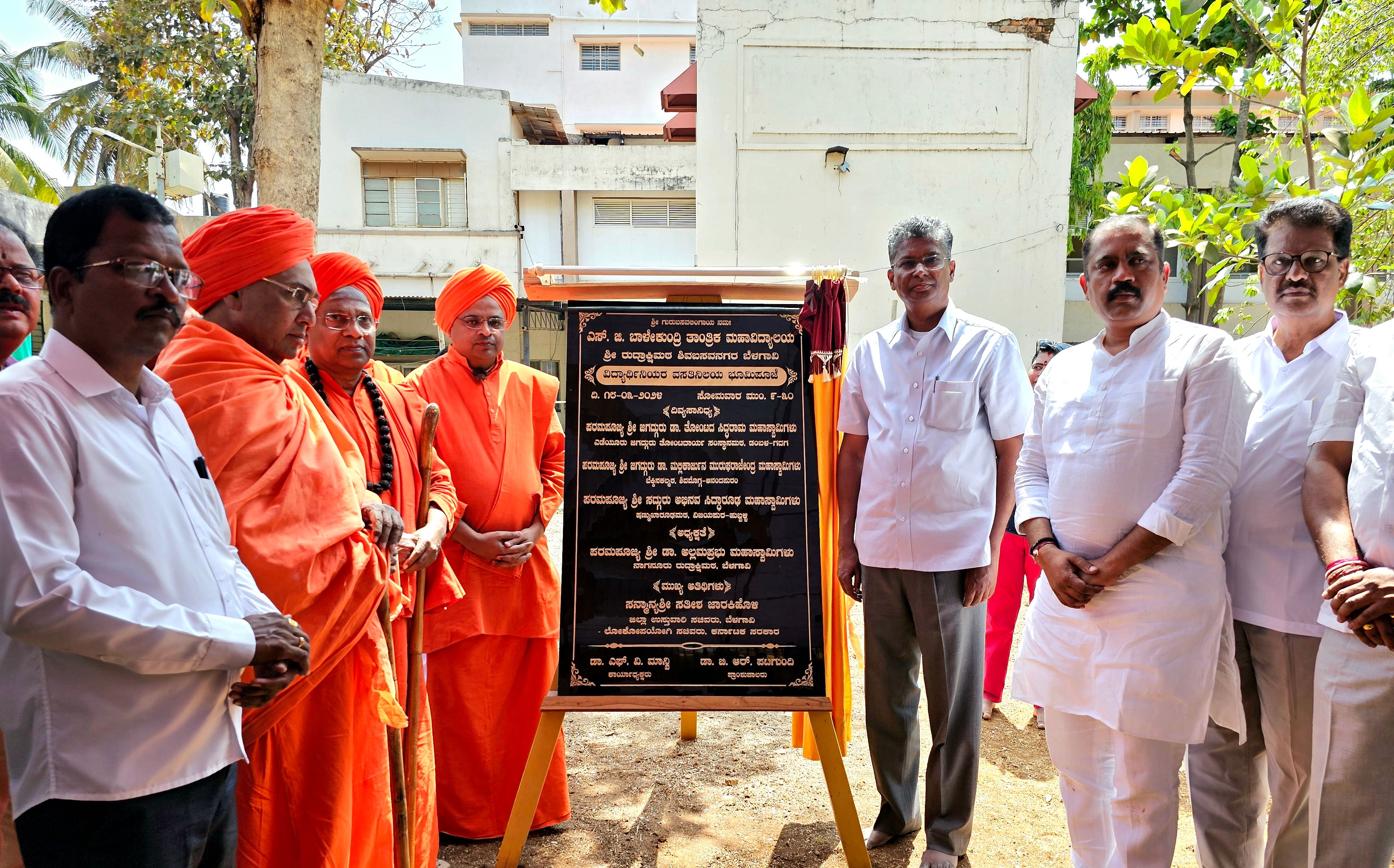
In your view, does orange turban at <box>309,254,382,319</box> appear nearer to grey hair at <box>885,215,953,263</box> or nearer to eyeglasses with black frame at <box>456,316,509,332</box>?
eyeglasses with black frame at <box>456,316,509,332</box>

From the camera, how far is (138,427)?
6.04 ft

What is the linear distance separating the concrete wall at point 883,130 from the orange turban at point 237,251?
1012 cm

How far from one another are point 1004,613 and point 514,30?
87.4 ft

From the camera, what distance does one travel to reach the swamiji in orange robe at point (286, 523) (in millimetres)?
2334

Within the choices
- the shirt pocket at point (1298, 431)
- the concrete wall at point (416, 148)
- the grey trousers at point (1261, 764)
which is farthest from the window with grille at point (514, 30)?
the grey trousers at point (1261, 764)

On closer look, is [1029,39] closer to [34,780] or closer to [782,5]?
[782,5]

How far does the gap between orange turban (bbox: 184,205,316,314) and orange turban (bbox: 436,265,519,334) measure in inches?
48.7

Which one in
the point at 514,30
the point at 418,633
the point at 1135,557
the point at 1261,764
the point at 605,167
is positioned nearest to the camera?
the point at 1135,557

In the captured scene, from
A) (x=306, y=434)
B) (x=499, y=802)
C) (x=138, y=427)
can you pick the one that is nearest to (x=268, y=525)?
(x=306, y=434)

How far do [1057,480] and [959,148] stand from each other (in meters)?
10.7

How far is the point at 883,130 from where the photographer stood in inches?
490

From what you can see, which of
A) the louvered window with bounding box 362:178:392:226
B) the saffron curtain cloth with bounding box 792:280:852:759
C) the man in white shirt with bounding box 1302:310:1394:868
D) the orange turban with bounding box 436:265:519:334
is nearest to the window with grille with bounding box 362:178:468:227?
the louvered window with bounding box 362:178:392:226

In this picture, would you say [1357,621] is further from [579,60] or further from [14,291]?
[579,60]

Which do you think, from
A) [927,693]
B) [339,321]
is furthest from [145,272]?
[927,693]
